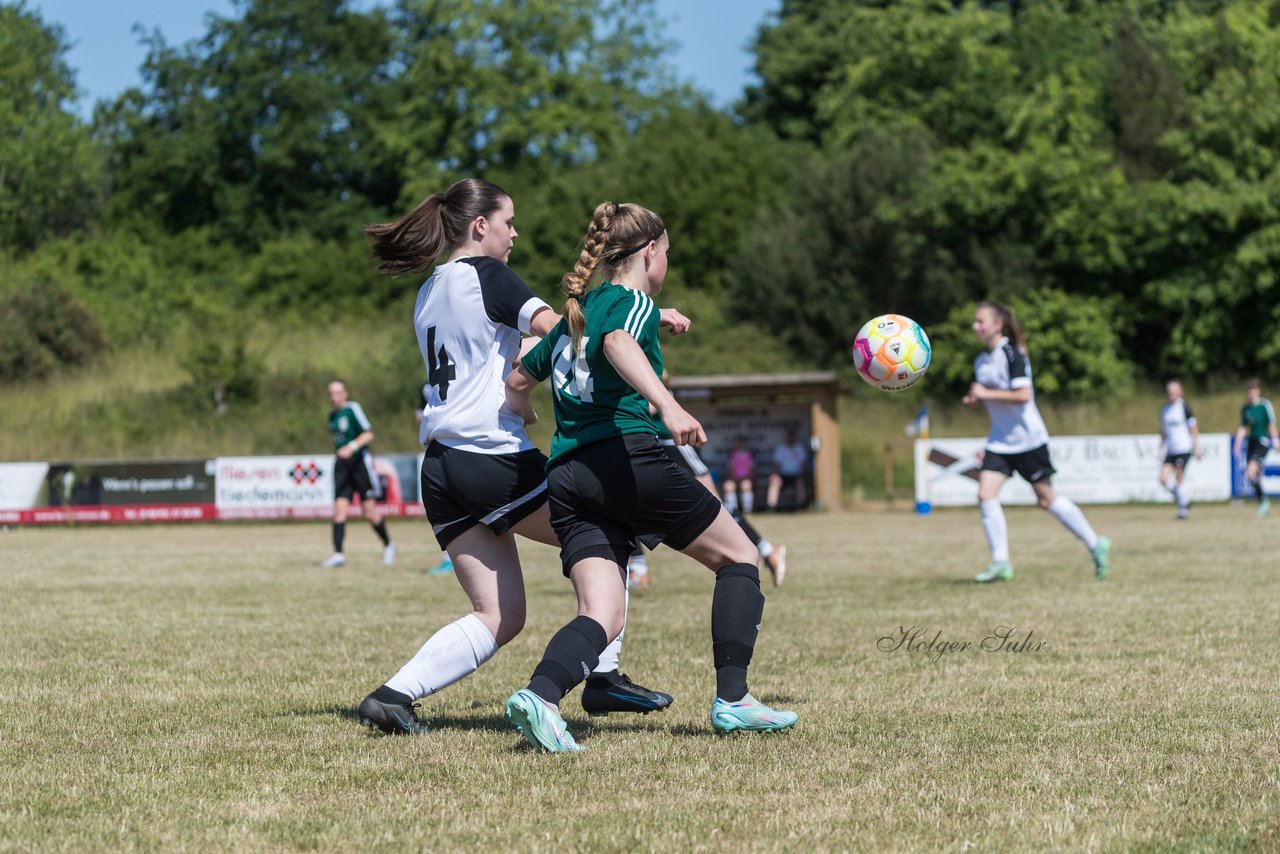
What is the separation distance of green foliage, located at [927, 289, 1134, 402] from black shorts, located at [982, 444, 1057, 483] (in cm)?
2780

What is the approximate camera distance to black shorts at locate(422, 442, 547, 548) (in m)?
5.12

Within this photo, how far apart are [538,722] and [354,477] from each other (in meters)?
11.0

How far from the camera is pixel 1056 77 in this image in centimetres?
4194

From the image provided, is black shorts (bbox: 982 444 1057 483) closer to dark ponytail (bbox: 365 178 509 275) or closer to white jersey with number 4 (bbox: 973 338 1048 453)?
white jersey with number 4 (bbox: 973 338 1048 453)

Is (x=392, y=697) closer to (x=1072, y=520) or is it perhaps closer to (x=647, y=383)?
(x=647, y=383)

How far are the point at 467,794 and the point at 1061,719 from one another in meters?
2.32

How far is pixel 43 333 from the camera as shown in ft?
136

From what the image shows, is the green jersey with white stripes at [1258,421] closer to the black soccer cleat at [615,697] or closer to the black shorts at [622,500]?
the black soccer cleat at [615,697]

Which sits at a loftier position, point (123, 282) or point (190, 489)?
point (123, 282)

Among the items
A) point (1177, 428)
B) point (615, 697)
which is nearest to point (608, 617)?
point (615, 697)

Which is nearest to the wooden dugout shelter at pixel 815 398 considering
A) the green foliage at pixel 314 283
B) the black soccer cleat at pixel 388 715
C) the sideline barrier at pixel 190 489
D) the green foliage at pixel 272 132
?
the sideline barrier at pixel 190 489

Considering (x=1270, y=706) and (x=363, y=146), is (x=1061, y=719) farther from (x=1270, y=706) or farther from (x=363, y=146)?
(x=363, y=146)

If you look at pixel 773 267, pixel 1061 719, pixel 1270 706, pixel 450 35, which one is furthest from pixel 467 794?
pixel 450 35

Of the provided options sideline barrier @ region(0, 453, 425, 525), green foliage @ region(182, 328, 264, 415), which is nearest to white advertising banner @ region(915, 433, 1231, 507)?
Result: sideline barrier @ region(0, 453, 425, 525)
